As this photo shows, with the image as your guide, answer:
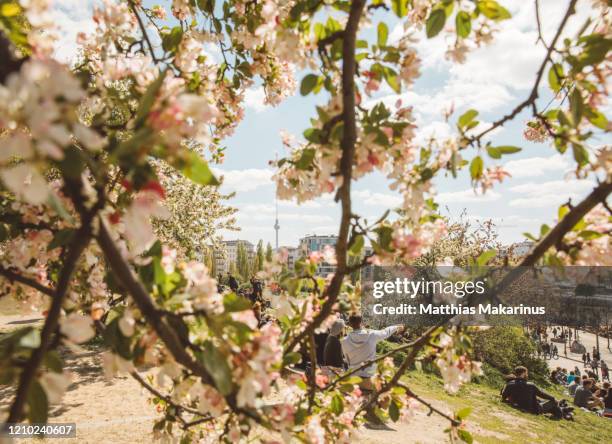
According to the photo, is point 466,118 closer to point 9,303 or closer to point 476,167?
point 476,167

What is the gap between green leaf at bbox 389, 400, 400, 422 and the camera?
2172 millimetres

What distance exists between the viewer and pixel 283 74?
263 cm

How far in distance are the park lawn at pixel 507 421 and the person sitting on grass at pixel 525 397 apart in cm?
20

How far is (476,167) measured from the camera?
1.74 metres

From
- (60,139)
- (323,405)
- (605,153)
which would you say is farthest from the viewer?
(323,405)

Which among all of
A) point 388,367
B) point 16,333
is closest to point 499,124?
point 388,367

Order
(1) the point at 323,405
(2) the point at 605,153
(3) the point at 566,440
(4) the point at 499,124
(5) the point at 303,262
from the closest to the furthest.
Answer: (2) the point at 605,153 < (4) the point at 499,124 < (5) the point at 303,262 < (1) the point at 323,405 < (3) the point at 566,440

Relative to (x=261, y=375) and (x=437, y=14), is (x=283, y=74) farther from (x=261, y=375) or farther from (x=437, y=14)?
(x=261, y=375)

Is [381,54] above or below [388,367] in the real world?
above

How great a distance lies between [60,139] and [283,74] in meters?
2.07

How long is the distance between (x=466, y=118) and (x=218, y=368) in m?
1.24

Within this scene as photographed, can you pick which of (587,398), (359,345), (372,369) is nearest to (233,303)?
(359,345)

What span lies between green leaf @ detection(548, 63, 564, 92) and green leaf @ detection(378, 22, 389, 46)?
2.34 ft

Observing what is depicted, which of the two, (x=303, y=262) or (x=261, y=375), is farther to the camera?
(x=303, y=262)
